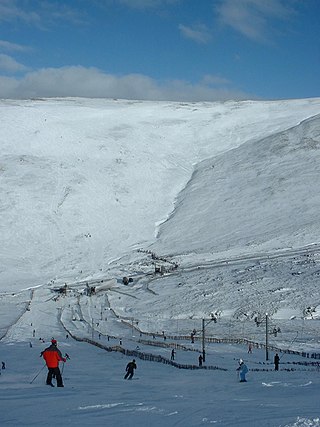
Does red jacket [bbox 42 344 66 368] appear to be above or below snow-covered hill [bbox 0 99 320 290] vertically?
below

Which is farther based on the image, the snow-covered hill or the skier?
the snow-covered hill

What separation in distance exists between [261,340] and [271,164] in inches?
1670

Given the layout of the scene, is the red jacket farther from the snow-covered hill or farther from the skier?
the snow-covered hill

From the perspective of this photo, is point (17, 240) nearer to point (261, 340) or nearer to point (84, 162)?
point (84, 162)

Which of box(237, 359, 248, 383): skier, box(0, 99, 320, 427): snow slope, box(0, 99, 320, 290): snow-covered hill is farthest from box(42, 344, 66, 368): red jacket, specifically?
box(0, 99, 320, 290): snow-covered hill

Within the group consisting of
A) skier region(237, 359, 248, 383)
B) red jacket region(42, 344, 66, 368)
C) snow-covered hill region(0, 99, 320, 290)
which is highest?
snow-covered hill region(0, 99, 320, 290)

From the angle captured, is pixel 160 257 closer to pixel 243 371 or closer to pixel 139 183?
pixel 139 183

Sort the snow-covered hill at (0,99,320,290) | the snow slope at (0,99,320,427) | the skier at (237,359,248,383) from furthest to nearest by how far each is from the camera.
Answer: the snow-covered hill at (0,99,320,290), the skier at (237,359,248,383), the snow slope at (0,99,320,427)

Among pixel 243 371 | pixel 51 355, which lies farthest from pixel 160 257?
pixel 51 355

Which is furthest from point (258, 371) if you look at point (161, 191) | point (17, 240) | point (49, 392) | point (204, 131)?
point (204, 131)

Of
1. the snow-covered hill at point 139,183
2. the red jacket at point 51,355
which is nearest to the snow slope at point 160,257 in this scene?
the snow-covered hill at point 139,183

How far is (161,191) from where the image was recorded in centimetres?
6594

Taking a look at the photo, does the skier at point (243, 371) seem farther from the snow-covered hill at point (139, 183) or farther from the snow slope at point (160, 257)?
the snow-covered hill at point (139, 183)

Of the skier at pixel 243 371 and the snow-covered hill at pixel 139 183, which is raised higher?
the snow-covered hill at pixel 139 183
